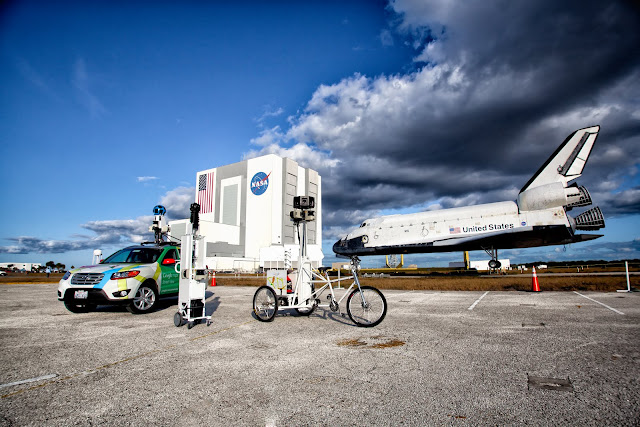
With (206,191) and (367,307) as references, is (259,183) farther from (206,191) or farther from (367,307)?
(367,307)

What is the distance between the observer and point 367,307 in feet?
21.8

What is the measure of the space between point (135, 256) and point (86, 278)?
1.53 metres

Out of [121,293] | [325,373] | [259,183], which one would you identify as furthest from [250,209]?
[325,373]

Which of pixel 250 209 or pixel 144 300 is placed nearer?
pixel 144 300

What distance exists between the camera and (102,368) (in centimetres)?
402

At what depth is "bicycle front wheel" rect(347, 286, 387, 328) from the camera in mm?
6539

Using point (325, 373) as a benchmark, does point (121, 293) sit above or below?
above

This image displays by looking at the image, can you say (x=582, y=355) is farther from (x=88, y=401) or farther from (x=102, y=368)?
→ (x=102, y=368)

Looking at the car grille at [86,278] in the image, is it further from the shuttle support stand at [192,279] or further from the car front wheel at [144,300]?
the shuttle support stand at [192,279]

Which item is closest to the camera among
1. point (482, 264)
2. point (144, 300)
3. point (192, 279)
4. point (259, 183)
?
point (192, 279)

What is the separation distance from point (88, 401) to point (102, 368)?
1142mm

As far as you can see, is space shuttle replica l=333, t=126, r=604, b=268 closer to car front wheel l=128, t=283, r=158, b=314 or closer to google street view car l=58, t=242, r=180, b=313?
google street view car l=58, t=242, r=180, b=313

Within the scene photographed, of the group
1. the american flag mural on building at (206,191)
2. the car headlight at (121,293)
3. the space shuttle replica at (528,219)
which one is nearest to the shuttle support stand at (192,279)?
the car headlight at (121,293)

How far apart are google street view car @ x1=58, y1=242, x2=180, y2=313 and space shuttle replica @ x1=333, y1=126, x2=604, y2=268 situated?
2360cm
